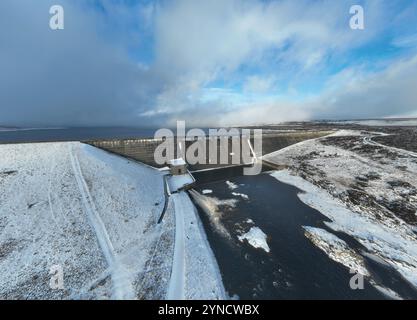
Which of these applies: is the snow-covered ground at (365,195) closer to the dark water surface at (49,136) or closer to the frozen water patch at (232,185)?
the frozen water patch at (232,185)

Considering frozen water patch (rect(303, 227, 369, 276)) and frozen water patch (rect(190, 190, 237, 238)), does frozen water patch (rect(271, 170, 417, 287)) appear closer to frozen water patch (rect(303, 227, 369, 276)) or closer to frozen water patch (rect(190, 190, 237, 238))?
frozen water patch (rect(303, 227, 369, 276))

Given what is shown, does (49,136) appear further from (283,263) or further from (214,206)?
(283,263)

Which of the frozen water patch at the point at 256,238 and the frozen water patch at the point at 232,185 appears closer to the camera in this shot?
the frozen water patch at the point at 256,238

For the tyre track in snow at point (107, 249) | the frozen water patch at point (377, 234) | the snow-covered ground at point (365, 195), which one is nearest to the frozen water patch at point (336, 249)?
the snow-covered ground at point (365, 195)

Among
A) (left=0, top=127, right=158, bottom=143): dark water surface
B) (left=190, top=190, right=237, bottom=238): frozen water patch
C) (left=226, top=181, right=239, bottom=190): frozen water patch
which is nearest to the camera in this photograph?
(left=190, top=190, right=237, bottom=238): frozen water patch

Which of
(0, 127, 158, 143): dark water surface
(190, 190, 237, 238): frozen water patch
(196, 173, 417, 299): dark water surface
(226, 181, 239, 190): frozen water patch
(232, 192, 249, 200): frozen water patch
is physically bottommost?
(196, 173, 417, 299): dark water surface

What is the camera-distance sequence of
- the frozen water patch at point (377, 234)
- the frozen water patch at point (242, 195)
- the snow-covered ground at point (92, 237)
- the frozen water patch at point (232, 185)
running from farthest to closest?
the frozen water patch at point (232, 185) < the frozen water patch at point (242, 195) < the frozen water patch at point (377, 234) < the snow-covered ground at point (92, 237)

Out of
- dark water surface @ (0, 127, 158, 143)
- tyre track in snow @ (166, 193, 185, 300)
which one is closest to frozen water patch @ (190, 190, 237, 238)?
tyre track in snow @ (166, 193, 185, 300)
